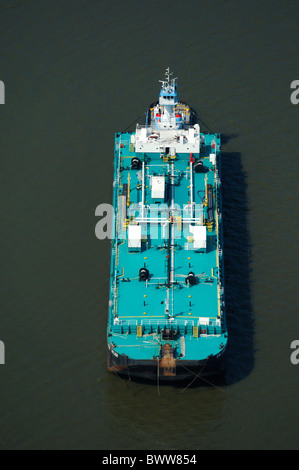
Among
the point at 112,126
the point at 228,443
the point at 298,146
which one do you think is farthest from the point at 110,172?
the point at 228,443

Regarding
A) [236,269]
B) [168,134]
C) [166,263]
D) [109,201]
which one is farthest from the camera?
[109,201]

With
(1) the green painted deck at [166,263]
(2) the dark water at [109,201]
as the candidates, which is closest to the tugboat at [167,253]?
(1) the green painted deck at [166,263]

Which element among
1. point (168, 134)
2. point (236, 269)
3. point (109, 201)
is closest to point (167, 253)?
point (236, 269)

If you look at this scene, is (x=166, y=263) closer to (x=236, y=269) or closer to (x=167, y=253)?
(x=167, y=253)

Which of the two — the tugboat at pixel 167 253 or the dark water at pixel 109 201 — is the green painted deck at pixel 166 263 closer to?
the tugboat at pixel 167 253

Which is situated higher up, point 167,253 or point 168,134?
point 168,134

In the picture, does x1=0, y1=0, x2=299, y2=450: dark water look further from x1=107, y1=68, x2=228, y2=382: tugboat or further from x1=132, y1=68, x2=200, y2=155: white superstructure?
x1=132, y1=68, x2=200, y2=155: white superstructure

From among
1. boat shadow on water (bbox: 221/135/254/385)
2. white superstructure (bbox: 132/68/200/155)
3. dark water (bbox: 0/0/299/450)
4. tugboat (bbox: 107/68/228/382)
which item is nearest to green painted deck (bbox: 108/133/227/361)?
tugboat (bbox: 107/68/228/382)

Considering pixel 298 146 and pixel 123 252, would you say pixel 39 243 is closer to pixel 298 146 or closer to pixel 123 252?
pixel 123 252
